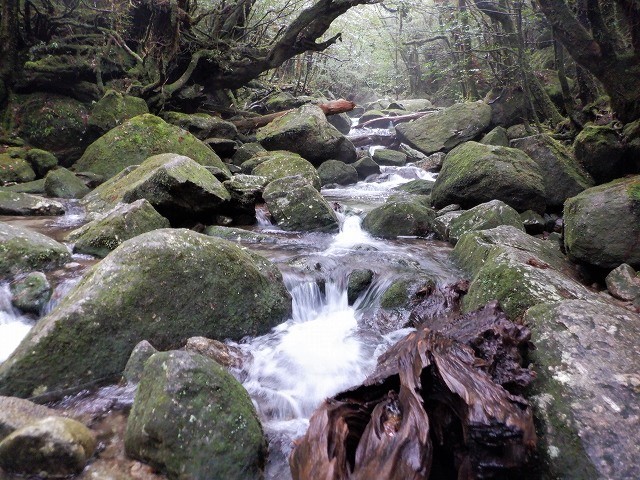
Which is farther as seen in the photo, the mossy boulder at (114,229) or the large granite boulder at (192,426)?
the mossy boulder at (114,229)

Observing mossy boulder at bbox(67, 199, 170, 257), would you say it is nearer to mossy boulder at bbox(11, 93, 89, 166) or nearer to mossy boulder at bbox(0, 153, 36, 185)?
mossy boulder at bbox(0, 153, 36, 185)

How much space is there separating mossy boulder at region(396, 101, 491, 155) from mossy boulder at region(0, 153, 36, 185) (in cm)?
1150

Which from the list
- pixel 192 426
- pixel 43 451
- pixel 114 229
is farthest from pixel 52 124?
pixel 192 426

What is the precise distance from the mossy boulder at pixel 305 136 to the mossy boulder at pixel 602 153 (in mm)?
6708

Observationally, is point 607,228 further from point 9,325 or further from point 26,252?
point 26,252

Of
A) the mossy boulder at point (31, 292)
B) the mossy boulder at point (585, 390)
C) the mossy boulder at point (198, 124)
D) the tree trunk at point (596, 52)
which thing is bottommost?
the mossy boulder at point (31, 292)

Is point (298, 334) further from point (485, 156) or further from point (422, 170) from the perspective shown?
point (422, 170)

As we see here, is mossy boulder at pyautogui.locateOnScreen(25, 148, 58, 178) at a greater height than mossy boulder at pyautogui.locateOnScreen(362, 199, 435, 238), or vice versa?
mossy boulder at pyautogui.locateOnScreen(25, 148, 58, 178)

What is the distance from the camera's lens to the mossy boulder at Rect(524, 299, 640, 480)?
2051 mm

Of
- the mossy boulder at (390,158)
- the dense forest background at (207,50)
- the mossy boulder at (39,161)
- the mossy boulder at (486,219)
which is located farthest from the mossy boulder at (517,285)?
the mossy boulder at (390,158)

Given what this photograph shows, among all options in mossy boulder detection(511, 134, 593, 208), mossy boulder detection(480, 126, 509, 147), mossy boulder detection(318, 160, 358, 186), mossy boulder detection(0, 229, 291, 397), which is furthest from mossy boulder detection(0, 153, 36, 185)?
mossy boulder detection(480, 126, 509, 147)

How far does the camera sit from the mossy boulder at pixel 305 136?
1202 cm

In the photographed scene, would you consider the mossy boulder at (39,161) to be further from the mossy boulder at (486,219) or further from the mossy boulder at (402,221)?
the mossy boulder at (486,219)

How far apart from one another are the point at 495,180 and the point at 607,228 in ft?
9.13
